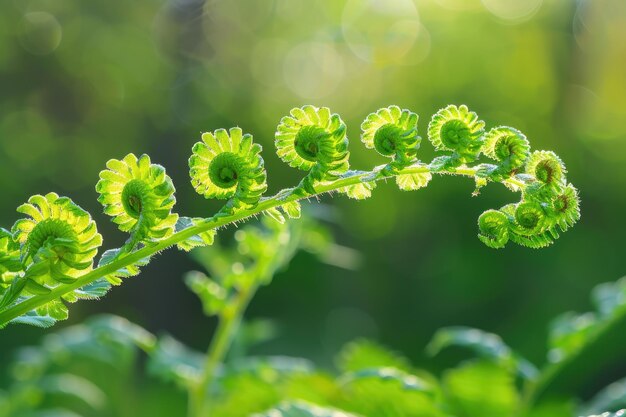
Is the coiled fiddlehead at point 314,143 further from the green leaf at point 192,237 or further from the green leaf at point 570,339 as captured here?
the green leaf at point 570,339

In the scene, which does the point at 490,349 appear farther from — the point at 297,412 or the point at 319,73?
the point at 319,73

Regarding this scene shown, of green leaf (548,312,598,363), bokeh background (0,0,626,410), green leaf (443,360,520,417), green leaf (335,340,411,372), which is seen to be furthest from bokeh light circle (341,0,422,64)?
green leaf (548,312,598,363)

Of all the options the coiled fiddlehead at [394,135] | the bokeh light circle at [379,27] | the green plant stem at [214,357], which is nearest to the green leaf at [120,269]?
the coiled fiddlehead at [394,135]

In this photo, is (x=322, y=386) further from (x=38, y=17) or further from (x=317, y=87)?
Result: (x=38, y=17)

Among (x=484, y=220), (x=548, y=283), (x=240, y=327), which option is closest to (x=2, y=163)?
(x=548, y=283)

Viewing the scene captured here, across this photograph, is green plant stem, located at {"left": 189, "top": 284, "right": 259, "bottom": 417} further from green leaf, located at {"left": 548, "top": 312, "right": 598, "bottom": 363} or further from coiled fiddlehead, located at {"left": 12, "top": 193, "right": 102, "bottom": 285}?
coiled fiddlehead, located at {"left": 12, "top": 193, "right": 102, "bottom": 285}

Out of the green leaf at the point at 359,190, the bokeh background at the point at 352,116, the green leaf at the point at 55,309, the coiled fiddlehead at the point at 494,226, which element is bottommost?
the green leaf at the point at 55,309

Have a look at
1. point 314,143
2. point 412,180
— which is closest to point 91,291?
point 314,143
